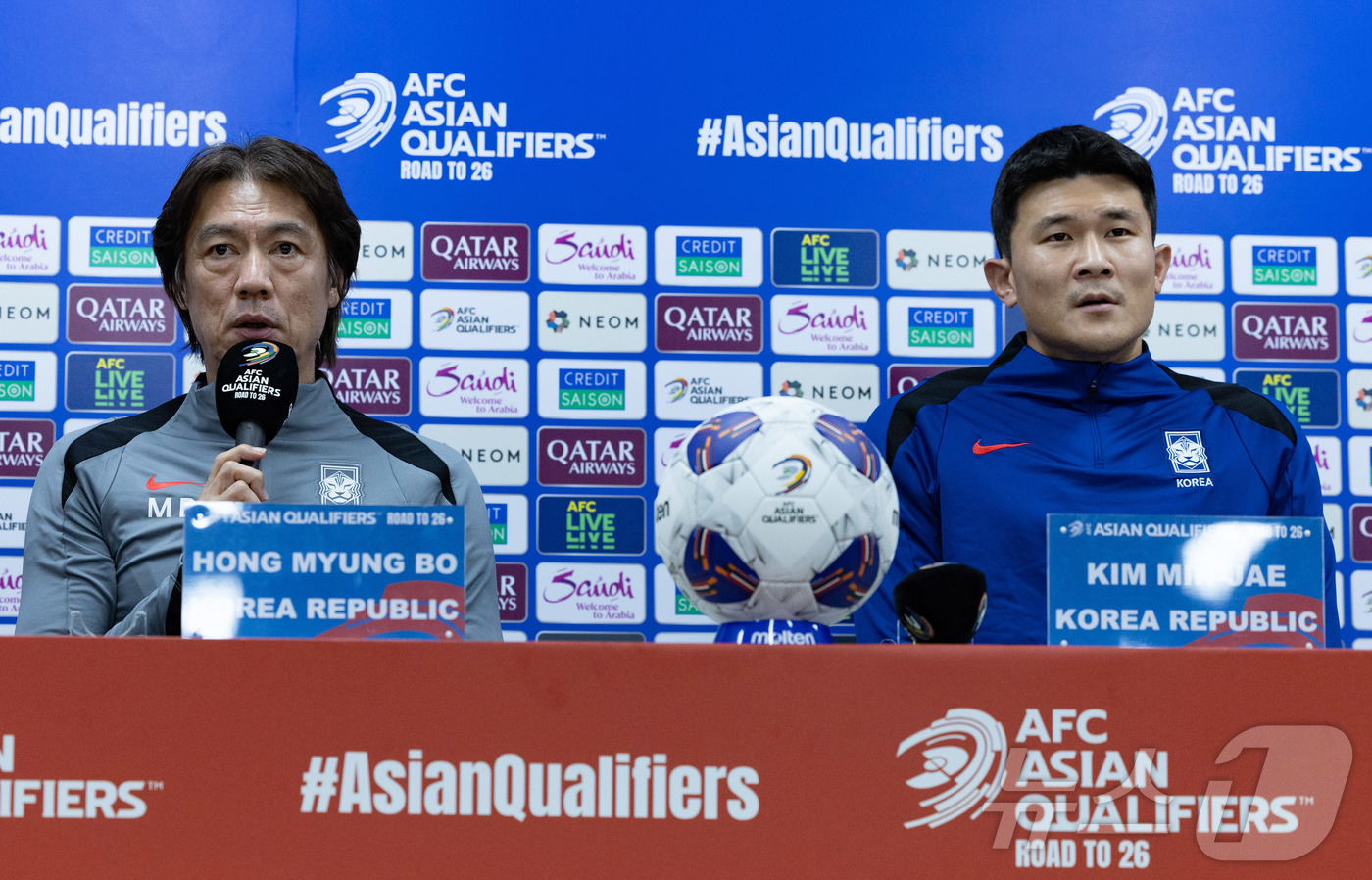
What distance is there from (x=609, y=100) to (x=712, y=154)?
223mm

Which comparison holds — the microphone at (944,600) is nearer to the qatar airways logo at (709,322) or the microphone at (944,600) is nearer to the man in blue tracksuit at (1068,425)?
the man in blue tracksuit at (1068,425)

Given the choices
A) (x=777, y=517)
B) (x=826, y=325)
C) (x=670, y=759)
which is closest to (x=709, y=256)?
(x=826, y=325)

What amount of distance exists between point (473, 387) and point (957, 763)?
162cm

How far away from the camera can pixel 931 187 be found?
7.04 feet

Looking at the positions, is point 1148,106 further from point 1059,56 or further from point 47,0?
point 47,0

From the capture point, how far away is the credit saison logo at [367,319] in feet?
6.89

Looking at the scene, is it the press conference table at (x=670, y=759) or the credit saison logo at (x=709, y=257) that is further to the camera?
the credit saison logo at (x=709, y=257)

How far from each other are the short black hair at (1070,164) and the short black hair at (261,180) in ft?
2.75

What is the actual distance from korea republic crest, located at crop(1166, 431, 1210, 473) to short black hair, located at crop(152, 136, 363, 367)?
41.1 inches

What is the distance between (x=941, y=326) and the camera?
2168 millimetres

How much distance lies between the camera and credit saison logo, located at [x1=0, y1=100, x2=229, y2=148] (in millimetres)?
2061

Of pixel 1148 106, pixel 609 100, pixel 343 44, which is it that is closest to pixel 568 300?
pixel 609 100

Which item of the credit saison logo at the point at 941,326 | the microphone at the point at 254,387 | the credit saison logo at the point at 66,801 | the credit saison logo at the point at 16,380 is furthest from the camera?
the credit saison logo at the point at 941,326

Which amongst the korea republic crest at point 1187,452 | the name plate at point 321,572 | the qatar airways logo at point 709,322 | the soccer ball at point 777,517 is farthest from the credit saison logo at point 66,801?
the qatar airways logo at point 709,322
